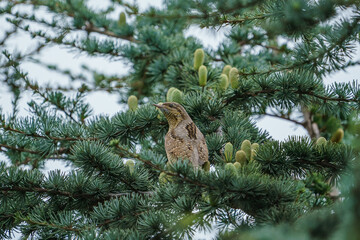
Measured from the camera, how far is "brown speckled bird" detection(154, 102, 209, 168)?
3.36 m

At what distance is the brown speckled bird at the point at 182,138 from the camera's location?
132 inches

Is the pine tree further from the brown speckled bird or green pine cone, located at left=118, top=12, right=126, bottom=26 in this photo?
green pine cone, located at left=118, top=12, right=126, bottom=26

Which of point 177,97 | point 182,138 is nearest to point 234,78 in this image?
point 177,97

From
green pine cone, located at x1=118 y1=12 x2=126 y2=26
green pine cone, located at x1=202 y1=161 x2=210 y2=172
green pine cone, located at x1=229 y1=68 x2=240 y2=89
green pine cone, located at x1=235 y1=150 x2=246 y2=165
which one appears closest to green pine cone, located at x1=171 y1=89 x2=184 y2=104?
green pine cone, located at x1=229 y1=68 x2=240 y2=89

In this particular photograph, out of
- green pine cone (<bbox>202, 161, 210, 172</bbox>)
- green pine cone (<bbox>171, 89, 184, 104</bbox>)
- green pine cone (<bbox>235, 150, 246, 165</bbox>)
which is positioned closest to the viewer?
green pine cone (<bbox>235, 150, 246, 165</bbox>)

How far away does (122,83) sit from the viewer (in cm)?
679

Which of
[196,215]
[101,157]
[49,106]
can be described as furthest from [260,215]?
[49,106]

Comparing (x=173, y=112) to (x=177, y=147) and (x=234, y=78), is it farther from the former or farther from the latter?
(x=234, y=78)

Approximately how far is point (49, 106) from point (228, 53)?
9.97 ft

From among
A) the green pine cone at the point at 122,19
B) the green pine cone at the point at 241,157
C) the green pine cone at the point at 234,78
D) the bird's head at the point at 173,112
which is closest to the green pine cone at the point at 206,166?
the green pine cone at the point at 241,157

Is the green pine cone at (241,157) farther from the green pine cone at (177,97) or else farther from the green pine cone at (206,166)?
the green pine cone at (177,97)

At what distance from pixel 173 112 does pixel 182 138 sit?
0.30 metres

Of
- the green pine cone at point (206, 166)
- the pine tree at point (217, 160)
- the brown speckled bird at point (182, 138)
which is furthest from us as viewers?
the brown speckled bird at point (182, 138)

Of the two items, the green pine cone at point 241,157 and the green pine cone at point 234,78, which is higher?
the green pine cone at point 234,78
